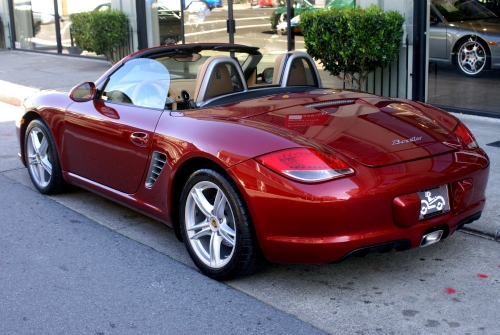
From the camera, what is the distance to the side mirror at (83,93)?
5.32 meters

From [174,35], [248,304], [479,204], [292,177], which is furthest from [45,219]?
[174,35]

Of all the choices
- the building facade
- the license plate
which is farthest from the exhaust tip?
the building facade

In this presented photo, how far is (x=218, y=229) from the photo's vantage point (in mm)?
4078

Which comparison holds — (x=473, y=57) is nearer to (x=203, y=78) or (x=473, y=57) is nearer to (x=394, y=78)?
(x=394, y=78)

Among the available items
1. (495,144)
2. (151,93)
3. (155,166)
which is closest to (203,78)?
(151,93)

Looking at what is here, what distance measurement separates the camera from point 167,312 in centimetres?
374

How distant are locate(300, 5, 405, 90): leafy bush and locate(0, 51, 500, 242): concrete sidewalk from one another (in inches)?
56.0

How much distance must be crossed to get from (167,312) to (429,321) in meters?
1.45

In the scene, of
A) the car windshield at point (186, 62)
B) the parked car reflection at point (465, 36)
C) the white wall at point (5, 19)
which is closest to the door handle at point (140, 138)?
the car windshield at point (186, 62)

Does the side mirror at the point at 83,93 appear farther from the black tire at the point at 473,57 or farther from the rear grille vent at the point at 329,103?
the black tire at the point at 473,57

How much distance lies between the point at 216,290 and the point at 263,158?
0.91m

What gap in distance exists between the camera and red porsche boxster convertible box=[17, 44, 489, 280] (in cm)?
361

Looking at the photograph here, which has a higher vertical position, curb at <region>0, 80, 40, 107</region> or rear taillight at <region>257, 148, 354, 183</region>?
rear taillight at <region>257, 148, 354, 183</region>

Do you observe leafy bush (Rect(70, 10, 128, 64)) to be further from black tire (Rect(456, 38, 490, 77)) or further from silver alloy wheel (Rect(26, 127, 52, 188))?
silver alloy wheel (Rect(26, 127, 52, 188))
